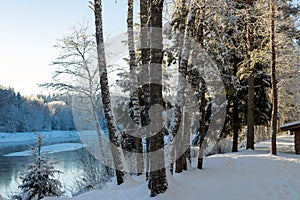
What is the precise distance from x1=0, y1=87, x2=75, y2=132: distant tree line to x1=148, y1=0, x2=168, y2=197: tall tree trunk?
3772cm

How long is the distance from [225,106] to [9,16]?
926 centimetres

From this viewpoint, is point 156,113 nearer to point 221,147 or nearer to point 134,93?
point 134,93

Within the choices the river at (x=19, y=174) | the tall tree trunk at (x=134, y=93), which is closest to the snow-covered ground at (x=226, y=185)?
the tall tree trunk at (x=134, y=93)

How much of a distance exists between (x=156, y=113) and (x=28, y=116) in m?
49.2

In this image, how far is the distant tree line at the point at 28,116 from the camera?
42781mm

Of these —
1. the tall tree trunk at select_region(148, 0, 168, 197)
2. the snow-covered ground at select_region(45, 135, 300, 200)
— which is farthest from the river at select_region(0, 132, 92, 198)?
the tall tree trunk at select_region(148, 0, 168, 197)

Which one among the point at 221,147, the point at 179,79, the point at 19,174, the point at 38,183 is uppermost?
the point at 179,79

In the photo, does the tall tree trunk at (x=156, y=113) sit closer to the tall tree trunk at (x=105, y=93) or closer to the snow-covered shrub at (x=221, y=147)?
the tall tree trunk at (x=105, y=93)

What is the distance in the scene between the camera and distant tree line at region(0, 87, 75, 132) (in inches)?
Result: 1684

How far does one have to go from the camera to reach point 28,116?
4828 cm

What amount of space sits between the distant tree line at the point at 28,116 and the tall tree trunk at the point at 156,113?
37720 millimetres

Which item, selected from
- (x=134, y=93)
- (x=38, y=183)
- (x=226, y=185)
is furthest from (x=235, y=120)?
(x=38, y=183)

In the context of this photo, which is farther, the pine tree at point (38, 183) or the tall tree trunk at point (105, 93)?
the pine tree at point (38, 183)

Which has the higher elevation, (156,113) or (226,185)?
(156,113)
